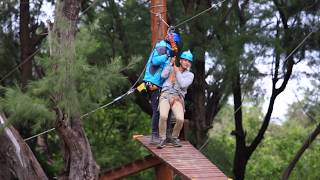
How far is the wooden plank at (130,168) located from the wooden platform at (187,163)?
1.08 ft

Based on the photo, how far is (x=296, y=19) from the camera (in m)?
10.3

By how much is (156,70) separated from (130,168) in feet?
3.79

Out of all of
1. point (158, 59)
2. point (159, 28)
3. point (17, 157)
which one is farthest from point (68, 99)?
point (159, 28)

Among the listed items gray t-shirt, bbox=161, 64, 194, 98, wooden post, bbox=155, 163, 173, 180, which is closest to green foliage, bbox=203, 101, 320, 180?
→ wooden post, bbox=155, 163, 173, 180

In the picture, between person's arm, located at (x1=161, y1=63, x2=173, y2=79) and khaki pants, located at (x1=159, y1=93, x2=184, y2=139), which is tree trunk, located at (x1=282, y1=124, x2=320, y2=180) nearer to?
khaki pants, located at (x1=159, y1=93, x2=184, y2=139)

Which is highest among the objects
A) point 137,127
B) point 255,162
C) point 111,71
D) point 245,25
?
point 245,25

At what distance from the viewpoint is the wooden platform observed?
5.94 m

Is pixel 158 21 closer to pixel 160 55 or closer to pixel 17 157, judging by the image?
pixel 160 55

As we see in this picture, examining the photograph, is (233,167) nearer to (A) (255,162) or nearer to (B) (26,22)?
(B) (26,22)

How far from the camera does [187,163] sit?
616cm

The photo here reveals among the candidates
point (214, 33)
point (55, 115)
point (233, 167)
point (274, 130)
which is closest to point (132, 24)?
point (214, 33)

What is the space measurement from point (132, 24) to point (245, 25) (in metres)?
1.76

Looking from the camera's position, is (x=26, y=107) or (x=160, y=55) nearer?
(x=26, y=107)

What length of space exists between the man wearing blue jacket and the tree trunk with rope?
3.58 ft
